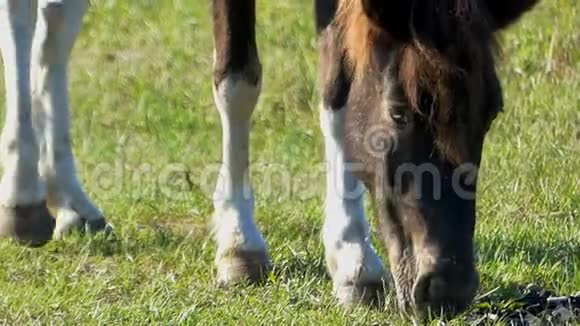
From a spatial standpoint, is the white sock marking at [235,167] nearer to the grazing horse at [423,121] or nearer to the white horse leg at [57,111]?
the white horse leg at [57,111]

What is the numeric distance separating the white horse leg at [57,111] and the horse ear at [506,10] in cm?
237

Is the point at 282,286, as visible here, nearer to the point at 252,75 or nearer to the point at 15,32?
the point at 252,75

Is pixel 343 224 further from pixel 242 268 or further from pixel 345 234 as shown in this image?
pixel 242 268

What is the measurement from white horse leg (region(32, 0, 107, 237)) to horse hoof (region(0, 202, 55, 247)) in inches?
6.0

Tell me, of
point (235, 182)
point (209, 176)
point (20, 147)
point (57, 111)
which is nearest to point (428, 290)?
point (235, 182)

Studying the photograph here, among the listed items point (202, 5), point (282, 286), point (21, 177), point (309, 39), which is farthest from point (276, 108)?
point (282, 286)

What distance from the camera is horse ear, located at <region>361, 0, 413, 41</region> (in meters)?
4.41

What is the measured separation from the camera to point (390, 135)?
4.55 meters

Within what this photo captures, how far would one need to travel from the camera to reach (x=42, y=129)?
651cm

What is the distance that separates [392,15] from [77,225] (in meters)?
2.32

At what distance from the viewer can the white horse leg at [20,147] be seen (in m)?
6.16

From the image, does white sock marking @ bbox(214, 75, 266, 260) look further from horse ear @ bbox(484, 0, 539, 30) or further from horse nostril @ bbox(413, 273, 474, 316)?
horse ear @ bbox(484, 0, 539, 30)

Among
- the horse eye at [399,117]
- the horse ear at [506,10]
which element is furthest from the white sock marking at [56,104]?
the horse ear at [506,10]

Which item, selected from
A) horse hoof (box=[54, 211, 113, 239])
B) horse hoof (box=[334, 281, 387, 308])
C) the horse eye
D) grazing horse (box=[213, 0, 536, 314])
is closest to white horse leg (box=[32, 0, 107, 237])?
horse hoof (box=[54, 211, 113, 239])
